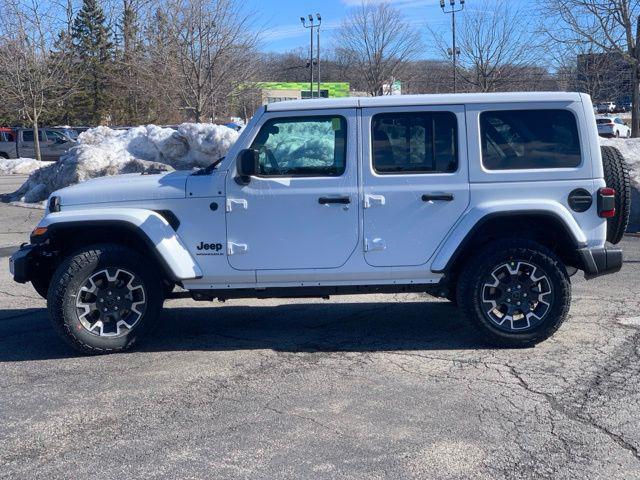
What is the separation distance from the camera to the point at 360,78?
34.6 m

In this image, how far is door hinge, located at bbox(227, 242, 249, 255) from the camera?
6.23 meters

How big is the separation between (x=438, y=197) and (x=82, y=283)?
294 cm

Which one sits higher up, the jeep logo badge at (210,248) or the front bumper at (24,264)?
the jeep logo badge at (210,248)

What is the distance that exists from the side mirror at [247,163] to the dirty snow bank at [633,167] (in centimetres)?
809

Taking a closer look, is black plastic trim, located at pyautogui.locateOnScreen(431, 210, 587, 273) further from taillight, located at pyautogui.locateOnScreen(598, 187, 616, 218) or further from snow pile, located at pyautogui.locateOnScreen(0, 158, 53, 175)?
snow pile, located at pyautogui.locateOnScreen(0, 158, 53, 175)

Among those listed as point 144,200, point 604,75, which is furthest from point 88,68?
point 144,200

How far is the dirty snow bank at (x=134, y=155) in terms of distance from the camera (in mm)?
16702

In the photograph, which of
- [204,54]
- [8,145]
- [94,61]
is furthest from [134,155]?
[94,61]

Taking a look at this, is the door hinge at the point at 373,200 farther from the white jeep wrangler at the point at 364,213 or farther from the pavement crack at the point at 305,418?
the pavement crack at the point at 305,418

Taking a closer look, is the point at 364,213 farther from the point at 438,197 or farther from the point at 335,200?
the point at 438,197

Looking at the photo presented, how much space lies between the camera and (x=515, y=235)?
6.45 metres

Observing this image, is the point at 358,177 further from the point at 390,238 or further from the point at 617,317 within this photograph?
the point at 617,317

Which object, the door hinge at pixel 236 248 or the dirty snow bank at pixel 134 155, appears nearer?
the door hinge at pixel 236 248

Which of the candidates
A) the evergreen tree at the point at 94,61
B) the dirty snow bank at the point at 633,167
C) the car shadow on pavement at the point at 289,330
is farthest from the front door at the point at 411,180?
the evergreen tree at the point at 94,61
